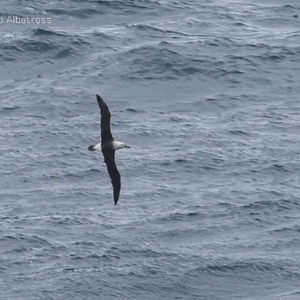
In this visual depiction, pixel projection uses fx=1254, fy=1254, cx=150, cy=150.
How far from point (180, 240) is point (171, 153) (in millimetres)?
4831

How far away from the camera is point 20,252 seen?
37531 millimetres

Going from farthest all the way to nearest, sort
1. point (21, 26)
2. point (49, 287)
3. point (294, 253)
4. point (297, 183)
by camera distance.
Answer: point (21, 26) → point (297, 183) → point (294, 253) → point (49, 287)

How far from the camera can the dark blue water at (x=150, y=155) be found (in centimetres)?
3700

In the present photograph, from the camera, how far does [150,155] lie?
1663 inches

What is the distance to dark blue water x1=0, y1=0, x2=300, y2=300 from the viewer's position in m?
37.0

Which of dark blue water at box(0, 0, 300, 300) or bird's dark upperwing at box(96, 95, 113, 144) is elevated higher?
bird's dark upperwing at box(96, 95, 113, 144)

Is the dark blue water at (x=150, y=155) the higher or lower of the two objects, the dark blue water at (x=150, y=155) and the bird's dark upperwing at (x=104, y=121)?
the lower

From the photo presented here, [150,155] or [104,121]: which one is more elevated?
[104,121]

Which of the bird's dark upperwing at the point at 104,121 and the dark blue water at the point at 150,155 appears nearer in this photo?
the bird's dark upperwing at the point at 104,121

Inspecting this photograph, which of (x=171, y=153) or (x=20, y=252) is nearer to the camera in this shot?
(x=20, y=252)

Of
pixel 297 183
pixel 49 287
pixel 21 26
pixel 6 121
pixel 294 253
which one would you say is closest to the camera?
pixel 49 287

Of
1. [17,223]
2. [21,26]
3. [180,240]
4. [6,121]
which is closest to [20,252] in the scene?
[17,223]

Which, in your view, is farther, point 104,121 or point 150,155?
point 150,155

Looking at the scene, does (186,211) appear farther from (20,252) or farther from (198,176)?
(20,252)
